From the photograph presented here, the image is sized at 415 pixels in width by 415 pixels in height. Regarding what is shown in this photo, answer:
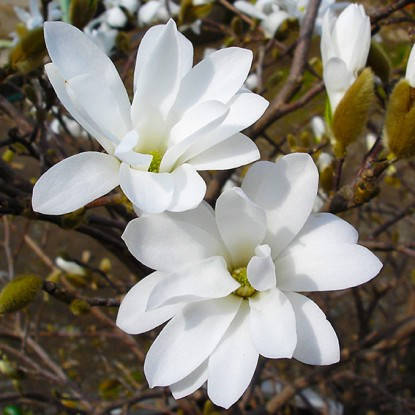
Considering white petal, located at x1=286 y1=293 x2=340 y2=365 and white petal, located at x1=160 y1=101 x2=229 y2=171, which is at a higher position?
white petal, located at x1=160 y1=101 x2=229 y2=171

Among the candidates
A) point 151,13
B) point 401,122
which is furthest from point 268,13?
point 401,122

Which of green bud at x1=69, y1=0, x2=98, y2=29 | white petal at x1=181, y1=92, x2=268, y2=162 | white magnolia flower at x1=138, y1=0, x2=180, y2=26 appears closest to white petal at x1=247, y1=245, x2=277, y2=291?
white petal at x1=181, y1=92, x2=268, y2=162

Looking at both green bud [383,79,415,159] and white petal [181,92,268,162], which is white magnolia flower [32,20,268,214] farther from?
green bud [383,79,415,159]

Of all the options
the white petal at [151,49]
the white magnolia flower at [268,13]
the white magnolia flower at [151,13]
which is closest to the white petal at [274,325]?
→ the white petal at [151,49]

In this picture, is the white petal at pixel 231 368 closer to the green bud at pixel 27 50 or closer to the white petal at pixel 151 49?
the white petal at pixel 151 49

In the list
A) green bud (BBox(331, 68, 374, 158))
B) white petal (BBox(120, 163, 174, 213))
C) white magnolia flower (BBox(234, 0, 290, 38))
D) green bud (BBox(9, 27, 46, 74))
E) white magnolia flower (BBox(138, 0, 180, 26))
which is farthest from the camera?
white magnolia flower (BBox(138, 0, 180, 26))

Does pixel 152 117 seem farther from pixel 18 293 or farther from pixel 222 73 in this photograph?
pixel 18 293
